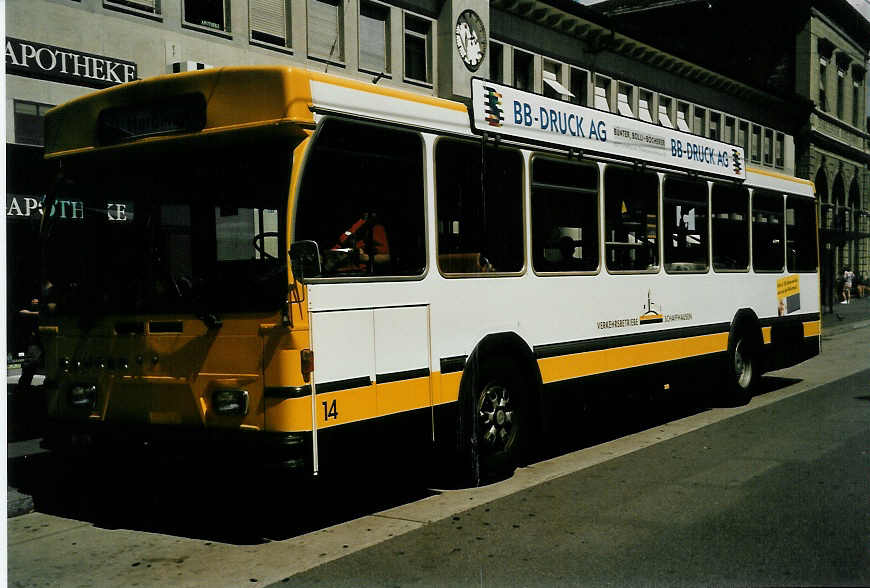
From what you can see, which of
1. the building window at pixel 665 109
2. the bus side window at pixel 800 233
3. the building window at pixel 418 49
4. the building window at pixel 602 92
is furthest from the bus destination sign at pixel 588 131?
the building window at pixel 665 109

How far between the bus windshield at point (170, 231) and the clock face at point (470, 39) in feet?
61.6

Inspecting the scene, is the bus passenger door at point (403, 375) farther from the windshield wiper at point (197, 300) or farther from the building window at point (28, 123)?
the building window at point (28, 123)

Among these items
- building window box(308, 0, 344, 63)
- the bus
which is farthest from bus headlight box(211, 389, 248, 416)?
building window box(308, 0, 344, 63)

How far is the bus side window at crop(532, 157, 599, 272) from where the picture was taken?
317 inches

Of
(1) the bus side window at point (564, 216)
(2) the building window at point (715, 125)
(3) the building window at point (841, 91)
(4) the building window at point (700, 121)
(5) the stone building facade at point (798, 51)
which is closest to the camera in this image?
(1) the bus side window at point (564, 216)

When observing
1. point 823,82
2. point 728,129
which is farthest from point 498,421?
point 823,82

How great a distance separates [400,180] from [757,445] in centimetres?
458

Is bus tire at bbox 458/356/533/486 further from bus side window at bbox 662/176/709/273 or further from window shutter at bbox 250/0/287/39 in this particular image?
window shutter at bbox 250/0/287/39

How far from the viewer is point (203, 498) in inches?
294

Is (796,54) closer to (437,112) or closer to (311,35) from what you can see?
(311,35)

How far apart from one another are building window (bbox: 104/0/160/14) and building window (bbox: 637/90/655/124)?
68.8ft

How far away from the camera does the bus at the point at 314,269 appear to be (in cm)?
583

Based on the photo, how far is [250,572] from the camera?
5.40 metres

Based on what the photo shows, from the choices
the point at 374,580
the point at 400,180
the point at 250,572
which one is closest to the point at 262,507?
the point at 250,572
